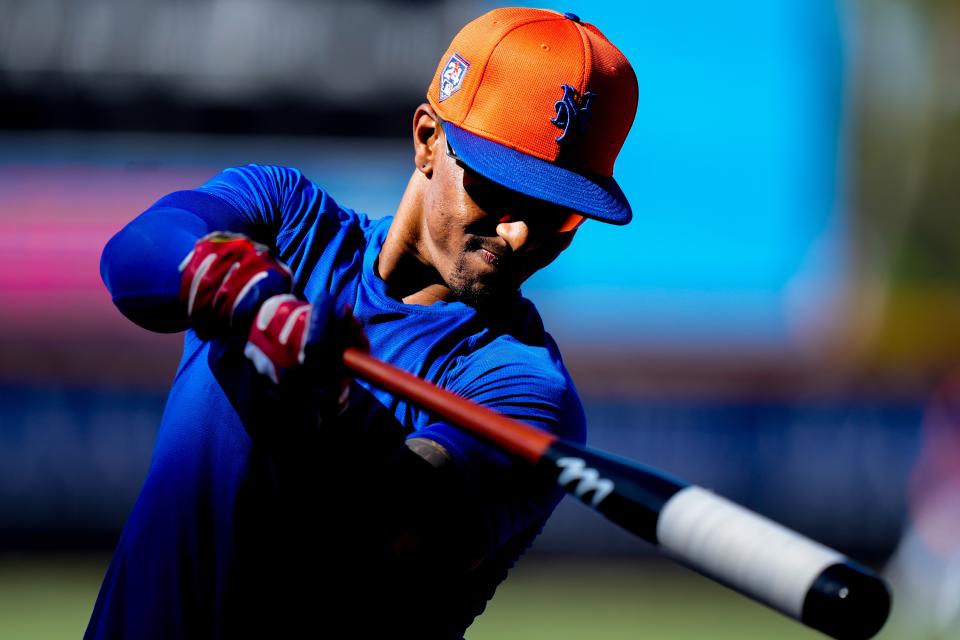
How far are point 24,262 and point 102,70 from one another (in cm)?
227

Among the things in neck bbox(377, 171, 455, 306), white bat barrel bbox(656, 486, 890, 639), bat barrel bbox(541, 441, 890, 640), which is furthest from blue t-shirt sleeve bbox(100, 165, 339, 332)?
white bat barrel bbox(656, 486, 890, 639)

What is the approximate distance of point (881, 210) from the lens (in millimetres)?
14336

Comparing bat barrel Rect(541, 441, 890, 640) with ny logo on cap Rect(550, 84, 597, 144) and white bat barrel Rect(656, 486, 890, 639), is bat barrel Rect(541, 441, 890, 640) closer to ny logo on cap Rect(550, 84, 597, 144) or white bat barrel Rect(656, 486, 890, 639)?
white bat barrel Rect(656, 486, 890, 639)

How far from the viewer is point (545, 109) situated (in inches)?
106

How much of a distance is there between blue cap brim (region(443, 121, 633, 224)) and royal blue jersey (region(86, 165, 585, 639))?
1.19 ft

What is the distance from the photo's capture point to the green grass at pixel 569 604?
300 inches

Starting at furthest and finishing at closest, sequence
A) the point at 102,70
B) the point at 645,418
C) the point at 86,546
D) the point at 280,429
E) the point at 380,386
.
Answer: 1. the point at 102,70
2. the point at 645,418
3. the point at 86,546
4. the point at 280,429
5. the point at 380,386

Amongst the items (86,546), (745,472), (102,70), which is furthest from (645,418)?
(102,70)

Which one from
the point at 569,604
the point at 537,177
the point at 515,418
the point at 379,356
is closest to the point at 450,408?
the point at 515,418

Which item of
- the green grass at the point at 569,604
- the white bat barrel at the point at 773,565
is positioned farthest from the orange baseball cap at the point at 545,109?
the green grass at the point at 569,604

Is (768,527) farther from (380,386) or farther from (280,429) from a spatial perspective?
(280,429)

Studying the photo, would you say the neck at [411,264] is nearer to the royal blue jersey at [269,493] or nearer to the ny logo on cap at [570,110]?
the royal blue jersey at [269,493]

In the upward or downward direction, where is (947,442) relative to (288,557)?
downward

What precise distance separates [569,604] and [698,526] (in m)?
6.43
